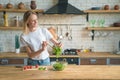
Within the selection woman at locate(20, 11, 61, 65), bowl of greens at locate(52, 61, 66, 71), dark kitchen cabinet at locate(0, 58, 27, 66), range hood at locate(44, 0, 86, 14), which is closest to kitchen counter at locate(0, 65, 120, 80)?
bowl of greens at locate(52, 61, 66, 71)

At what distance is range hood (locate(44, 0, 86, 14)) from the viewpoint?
16.0 ft

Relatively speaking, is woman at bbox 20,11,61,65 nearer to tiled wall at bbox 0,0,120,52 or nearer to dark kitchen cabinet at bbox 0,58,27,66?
dark kitchen cabinet at bbox 0,58,27,66

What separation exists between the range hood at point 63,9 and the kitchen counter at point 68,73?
212cm

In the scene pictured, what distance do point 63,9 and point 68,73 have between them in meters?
2.49

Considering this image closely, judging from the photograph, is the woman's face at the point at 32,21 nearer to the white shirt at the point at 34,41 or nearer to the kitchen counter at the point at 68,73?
the white shirt at the point at 34,41

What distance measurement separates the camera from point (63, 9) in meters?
4.91

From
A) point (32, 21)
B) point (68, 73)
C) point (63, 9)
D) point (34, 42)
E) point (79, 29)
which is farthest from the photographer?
point (79, 29)

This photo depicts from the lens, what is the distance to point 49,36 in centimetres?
322

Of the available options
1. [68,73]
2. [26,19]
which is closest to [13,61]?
[26,19]

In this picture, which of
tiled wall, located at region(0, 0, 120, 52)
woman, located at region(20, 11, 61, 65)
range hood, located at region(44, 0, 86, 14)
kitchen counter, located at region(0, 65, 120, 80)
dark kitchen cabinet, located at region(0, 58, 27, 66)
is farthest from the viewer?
tiled wall, located at region(0, 0, 120, 52)

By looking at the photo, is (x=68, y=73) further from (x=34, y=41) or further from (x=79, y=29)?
(x=79, y=29)

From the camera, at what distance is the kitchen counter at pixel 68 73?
249cm

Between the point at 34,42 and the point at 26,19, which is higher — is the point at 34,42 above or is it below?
below

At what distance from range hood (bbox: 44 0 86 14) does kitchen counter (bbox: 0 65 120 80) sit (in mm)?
2125
